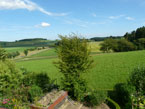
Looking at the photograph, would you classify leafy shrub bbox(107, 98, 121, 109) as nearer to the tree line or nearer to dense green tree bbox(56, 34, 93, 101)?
dense green tree bbox(56, 34, 93, 101)

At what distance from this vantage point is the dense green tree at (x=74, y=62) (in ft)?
20.9

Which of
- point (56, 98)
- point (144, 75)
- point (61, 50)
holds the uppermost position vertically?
point (61, 50)

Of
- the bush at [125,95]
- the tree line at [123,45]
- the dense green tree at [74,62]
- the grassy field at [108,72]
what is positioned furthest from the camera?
the tree line at [123,45]

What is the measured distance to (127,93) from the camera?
6262mm

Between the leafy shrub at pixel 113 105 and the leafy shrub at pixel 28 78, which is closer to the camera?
the leafy shrub at pixel 113 105

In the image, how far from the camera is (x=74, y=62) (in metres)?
6.45

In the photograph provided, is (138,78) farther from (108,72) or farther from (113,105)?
(108,72)

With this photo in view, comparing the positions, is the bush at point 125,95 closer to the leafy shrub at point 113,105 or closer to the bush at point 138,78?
the leafy shrub at point 113,105

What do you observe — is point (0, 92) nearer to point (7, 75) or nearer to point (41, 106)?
point (7, 75)

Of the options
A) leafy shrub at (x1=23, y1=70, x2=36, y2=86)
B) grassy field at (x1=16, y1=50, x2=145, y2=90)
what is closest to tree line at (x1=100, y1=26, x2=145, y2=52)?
grassy field at (x1=16, y1=50, x2=145, y2=90)

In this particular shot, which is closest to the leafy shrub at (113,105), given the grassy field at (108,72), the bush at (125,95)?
the bush at (125,95)

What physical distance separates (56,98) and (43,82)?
3631mm

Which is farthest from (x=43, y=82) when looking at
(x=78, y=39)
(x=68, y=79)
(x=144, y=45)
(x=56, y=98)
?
(x=144, y=45)

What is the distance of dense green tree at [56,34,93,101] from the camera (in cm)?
636
